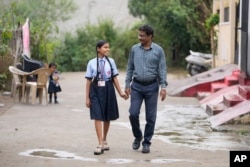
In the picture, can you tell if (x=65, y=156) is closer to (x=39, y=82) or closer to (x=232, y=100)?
(x=232, y=100)

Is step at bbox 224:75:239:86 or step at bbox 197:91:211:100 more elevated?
step at bbox 224:75:239:86

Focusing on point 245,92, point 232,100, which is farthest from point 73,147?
point 245,92

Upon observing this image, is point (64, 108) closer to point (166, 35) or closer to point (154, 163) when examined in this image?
point (154, 163)

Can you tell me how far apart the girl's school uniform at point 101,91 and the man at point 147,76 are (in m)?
0.30

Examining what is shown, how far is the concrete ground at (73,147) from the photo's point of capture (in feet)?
24.7

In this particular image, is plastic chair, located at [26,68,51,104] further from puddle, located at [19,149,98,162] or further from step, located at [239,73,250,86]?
puddle, located at [19,149,98,162]

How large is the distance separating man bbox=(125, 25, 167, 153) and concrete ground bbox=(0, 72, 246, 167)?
0.54 meters

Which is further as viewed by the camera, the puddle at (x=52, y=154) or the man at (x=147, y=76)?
the man at (x=147, y=76)

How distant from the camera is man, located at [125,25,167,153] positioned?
8.09 meters

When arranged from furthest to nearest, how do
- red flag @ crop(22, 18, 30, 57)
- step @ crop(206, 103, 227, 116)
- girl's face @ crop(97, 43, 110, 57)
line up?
1. red flag @ crop(22, 18, 30, 57)
2. step @ crop(206, 103, 227, 116)
3. girl's face @ crop(97, 43, 110, 57)

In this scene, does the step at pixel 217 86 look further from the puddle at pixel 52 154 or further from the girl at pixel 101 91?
the puddle at pixel 52 154

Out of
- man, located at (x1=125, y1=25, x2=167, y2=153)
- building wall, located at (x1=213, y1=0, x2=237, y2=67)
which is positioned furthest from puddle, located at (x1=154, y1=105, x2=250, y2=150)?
building wall, located at (x1=213, y1=0, x2=237, y2=67)

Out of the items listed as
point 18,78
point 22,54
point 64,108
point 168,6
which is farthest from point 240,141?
point 168,6

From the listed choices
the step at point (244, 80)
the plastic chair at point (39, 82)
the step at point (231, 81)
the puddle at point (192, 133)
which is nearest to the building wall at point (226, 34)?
the step at point (231, 81)
